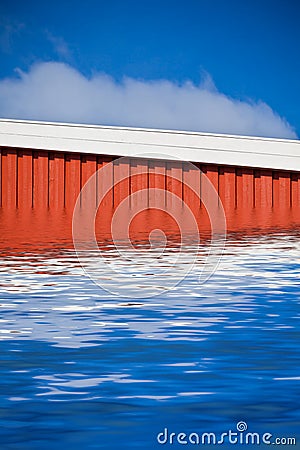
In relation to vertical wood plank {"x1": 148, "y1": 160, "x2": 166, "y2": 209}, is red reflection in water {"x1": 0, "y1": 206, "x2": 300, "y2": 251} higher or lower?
lower

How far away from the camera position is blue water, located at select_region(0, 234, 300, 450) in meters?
1.73

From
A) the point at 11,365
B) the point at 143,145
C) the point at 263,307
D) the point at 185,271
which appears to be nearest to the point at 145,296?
the point at 263,307

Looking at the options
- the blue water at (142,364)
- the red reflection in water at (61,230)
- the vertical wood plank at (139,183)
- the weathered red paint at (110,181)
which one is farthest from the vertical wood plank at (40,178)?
the blue water at (142,364)

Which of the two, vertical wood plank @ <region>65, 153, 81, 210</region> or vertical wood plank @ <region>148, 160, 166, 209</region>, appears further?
vertical wood plank @ <region>148, 160, 166, 209</region>

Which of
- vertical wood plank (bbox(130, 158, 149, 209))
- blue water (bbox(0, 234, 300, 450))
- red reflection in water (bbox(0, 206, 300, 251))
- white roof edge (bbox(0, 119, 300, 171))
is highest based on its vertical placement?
white roof edge (bbox(0, 119, 300, 171))

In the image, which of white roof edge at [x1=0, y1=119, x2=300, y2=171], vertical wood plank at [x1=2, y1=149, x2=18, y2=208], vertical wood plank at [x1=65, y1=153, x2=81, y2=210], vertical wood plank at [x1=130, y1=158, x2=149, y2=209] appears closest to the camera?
white roof edge at [x1=0, y1=119, x2=300, y2=171]

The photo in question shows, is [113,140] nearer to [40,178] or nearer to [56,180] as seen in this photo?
[56,180]

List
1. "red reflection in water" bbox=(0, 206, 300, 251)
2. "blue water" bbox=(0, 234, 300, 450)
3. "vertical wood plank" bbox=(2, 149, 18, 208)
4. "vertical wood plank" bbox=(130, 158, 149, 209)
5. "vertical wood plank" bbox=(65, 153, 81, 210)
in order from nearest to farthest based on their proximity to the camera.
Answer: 1. "blue water" bbox=(0, 234, 300, 450)
2. "red reflection in water" bbox=(0, 206, 300, 251)
3. "vertical wood plank" bbox=(2, 149, 18, 208)
4. "vertical wood plank" bbox=(65, 153, 81, 210)
5. "vertical wood plank" bbox=(130, 158, 149, 209)

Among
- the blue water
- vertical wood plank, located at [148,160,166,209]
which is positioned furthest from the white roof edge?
the blue water

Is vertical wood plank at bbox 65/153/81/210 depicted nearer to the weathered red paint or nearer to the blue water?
the weathered red paint

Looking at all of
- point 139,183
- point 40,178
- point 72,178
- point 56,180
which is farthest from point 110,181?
point 40,178

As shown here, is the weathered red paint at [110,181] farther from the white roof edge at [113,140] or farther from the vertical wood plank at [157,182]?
the white roof edge at [113,140]

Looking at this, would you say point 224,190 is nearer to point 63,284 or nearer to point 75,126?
point 75,126

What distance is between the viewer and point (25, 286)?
4.09 metres
